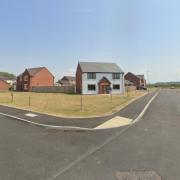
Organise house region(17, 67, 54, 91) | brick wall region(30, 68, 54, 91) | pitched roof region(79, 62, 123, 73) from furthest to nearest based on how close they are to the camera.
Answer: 1. brick wall region(30, 68, 54, 91)
2. house region(17, 67, 54, 91)
3. pitched roof region(79, 62, 123, 73)

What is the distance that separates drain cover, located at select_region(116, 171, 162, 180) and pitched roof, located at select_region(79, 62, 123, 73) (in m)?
42.4

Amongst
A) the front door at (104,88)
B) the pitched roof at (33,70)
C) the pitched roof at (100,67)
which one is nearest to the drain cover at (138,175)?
the pitched roof at (100,67)

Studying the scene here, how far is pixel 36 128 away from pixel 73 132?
2.12 m

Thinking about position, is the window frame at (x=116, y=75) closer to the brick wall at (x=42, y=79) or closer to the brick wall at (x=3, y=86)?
the brick wall at (x=42, y=79)

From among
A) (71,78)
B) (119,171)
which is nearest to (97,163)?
(119,171)

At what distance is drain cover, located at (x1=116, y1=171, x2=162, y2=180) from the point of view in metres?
4.91

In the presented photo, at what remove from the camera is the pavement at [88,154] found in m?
5.17

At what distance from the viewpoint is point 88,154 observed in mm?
6555

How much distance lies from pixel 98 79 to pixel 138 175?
43.3m

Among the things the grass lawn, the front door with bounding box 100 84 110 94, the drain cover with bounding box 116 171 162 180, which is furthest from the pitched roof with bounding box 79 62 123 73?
the drain cover with bounding box 116 171 162 180

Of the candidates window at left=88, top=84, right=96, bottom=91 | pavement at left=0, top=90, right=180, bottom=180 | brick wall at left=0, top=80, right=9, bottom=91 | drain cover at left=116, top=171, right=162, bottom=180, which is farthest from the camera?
brick wall at left=0, top=80, right=9, bottom=91

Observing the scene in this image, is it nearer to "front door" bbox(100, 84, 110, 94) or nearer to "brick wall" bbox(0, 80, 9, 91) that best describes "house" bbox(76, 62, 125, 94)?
"front door" bbox(100, 84, 110, 94)

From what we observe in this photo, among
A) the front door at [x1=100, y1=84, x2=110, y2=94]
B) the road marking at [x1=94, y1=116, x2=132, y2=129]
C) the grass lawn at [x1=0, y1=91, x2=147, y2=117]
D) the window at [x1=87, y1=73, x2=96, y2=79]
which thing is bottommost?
the road marking at [x1=94, y1=116, x2=132, y2=129]

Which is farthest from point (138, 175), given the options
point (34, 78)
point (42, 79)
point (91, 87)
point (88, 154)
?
point (42, 79)
